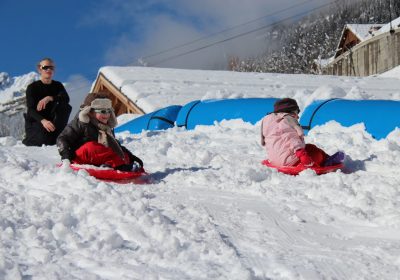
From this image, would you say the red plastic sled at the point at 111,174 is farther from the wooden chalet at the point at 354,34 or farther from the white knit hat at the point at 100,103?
the wooden chalet at the point at 354,34

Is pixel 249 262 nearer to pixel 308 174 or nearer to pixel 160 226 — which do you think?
pixel 160 226

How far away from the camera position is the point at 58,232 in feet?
9.16

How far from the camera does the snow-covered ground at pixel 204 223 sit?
97.6 inches

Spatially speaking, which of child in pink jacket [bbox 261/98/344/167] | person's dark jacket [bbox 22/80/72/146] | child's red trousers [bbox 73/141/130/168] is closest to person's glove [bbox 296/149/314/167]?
child in pink jacket [bbox 261/98/344/167]

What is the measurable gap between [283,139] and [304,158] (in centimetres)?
30

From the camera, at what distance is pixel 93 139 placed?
488 cm

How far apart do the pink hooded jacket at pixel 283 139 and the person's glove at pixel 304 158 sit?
0.05 m

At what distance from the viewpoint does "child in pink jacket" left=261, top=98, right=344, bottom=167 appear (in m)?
5.02

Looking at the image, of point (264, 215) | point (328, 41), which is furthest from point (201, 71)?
point (328, 41)

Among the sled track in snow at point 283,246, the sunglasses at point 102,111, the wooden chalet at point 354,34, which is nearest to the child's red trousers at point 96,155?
the sunglasses at point 102,111

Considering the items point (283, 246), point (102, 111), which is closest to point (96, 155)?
point (102, 111)

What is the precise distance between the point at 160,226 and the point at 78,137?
2116 mm

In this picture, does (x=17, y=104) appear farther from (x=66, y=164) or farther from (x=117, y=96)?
(x=66, y=164)

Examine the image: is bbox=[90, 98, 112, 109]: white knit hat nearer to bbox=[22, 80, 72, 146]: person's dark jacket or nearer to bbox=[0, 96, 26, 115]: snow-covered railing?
bbox=[22, 80, 72, 146]: person's dark jacket
